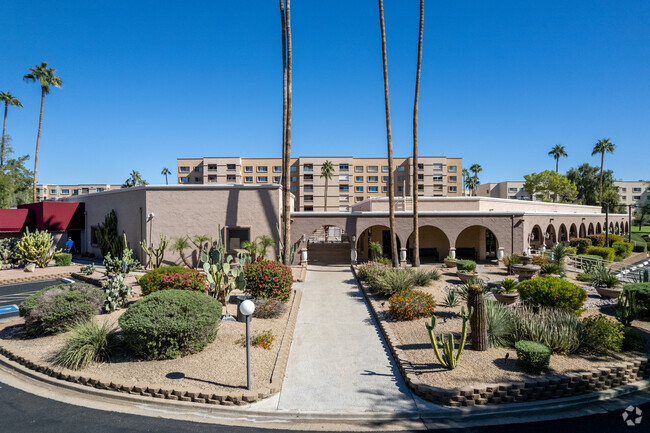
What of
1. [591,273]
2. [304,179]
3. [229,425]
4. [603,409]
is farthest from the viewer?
[304,179]

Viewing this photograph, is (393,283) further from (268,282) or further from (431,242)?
(431,242)

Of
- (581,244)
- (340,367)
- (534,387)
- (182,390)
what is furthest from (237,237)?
(581,244)

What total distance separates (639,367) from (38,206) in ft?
111

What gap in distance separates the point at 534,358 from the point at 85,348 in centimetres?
985

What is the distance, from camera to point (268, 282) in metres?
12.5

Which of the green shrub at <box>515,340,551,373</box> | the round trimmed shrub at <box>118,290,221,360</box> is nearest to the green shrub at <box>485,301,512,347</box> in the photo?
the green shrub at <box>515,340,551,373</box>

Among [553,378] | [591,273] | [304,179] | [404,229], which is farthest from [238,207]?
[304,179]

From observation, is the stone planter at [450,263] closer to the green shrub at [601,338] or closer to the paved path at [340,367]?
the paved path at [340,367]

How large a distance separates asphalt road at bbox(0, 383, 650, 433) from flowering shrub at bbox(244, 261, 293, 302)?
21.4 ft

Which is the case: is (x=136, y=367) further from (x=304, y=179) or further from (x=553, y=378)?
(x=304, y=179)

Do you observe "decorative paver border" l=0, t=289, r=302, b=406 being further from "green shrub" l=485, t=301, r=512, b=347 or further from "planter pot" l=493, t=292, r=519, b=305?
"planter pot" l=493, t=292, r=519, b=305

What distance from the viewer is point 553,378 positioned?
6.79 meters

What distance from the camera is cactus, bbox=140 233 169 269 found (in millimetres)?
19344

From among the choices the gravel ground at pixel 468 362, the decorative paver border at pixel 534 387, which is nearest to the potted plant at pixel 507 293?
the gravel ground at pixel 468 362
